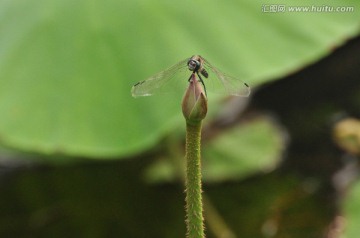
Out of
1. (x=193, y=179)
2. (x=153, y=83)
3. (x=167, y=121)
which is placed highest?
(x=167, y=121)

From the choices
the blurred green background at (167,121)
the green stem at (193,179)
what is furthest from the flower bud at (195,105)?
the blurred green background at (167,121)

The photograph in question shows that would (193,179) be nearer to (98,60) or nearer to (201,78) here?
(201,78)

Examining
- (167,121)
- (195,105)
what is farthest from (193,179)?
(167,121)

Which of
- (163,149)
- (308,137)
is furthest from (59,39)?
(308,137)

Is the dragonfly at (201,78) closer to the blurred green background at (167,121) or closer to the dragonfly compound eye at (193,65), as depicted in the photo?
the dragonfly compound eye at (193,65)

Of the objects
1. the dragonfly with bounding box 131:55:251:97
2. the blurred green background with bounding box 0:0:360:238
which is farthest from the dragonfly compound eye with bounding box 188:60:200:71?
the blurred green background with bounding box 0:0:360:238

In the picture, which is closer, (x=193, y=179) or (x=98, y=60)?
(x=193, y=179)

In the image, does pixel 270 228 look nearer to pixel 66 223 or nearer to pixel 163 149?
pixel 163 149
